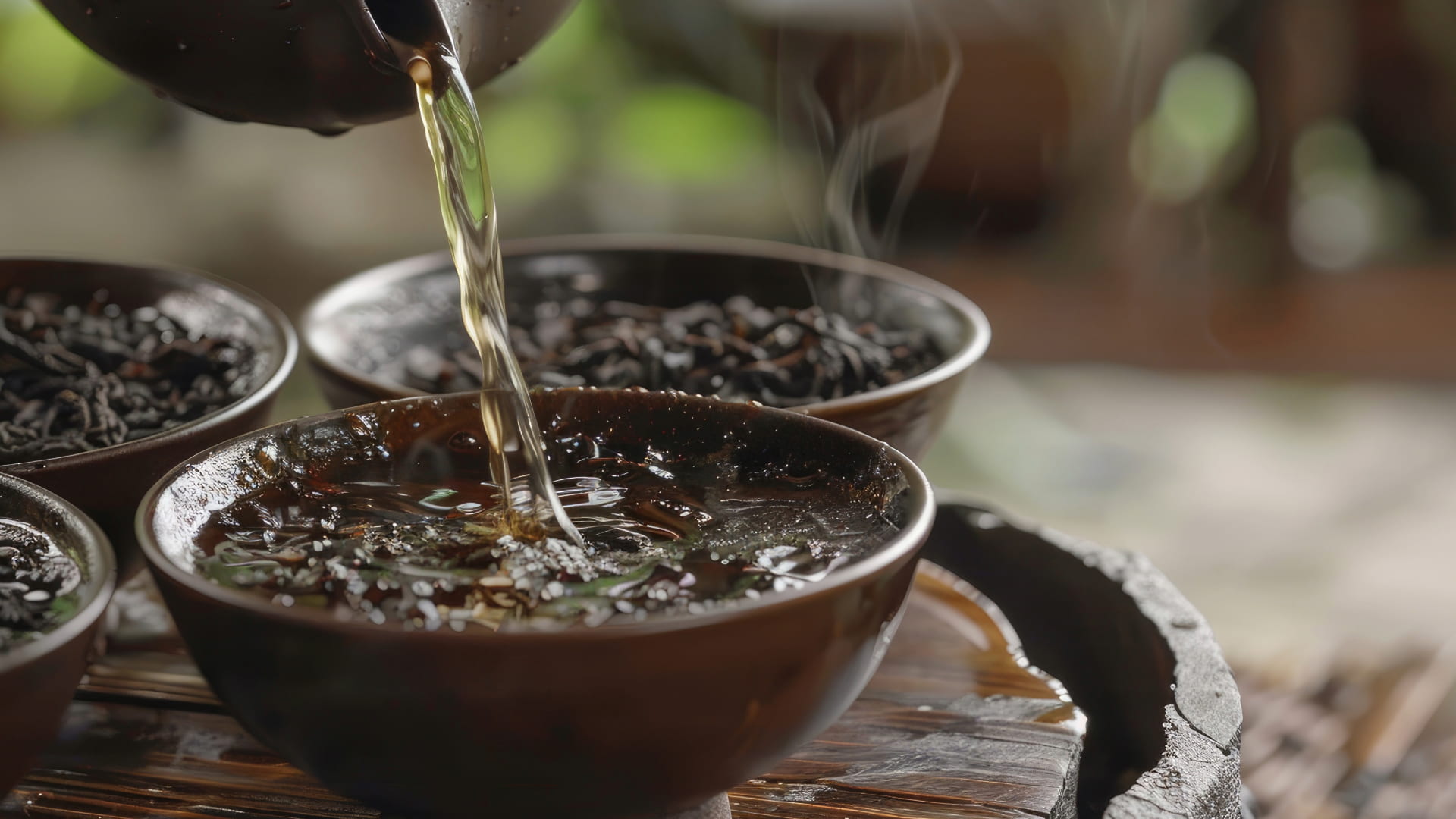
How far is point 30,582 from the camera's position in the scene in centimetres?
77

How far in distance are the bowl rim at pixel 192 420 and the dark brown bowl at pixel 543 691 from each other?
0.70 feet

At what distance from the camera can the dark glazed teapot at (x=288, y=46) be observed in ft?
3.11

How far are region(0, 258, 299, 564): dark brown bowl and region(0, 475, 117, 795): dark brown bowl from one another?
0.53ft

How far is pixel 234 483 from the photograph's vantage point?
887 mm

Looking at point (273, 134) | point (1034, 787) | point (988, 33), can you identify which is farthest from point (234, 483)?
point (273, 134)

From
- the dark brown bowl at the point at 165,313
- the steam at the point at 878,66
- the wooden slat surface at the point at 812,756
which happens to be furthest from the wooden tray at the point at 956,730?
the steam at the point at 878,66

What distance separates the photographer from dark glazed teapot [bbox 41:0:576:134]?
95cm

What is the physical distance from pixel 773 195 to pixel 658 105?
18.0 inches

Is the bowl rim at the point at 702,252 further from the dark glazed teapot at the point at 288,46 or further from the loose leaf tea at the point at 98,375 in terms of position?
the dark glazed teapot at the point at 288,46

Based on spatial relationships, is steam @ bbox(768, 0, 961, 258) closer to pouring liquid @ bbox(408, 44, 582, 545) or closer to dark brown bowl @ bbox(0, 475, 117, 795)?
pouring liquid @ bbox(408, 44, 582, 545)

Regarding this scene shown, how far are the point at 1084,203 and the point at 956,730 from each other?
9.49 feet

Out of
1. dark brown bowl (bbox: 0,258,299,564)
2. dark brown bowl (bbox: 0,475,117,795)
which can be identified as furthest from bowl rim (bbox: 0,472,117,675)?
dark brown bowl (bbox: 0,258,299,564)

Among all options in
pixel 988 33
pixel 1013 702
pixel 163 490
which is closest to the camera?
pixel 163 490

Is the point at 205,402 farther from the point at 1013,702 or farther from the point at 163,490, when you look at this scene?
the point at 1013,702
